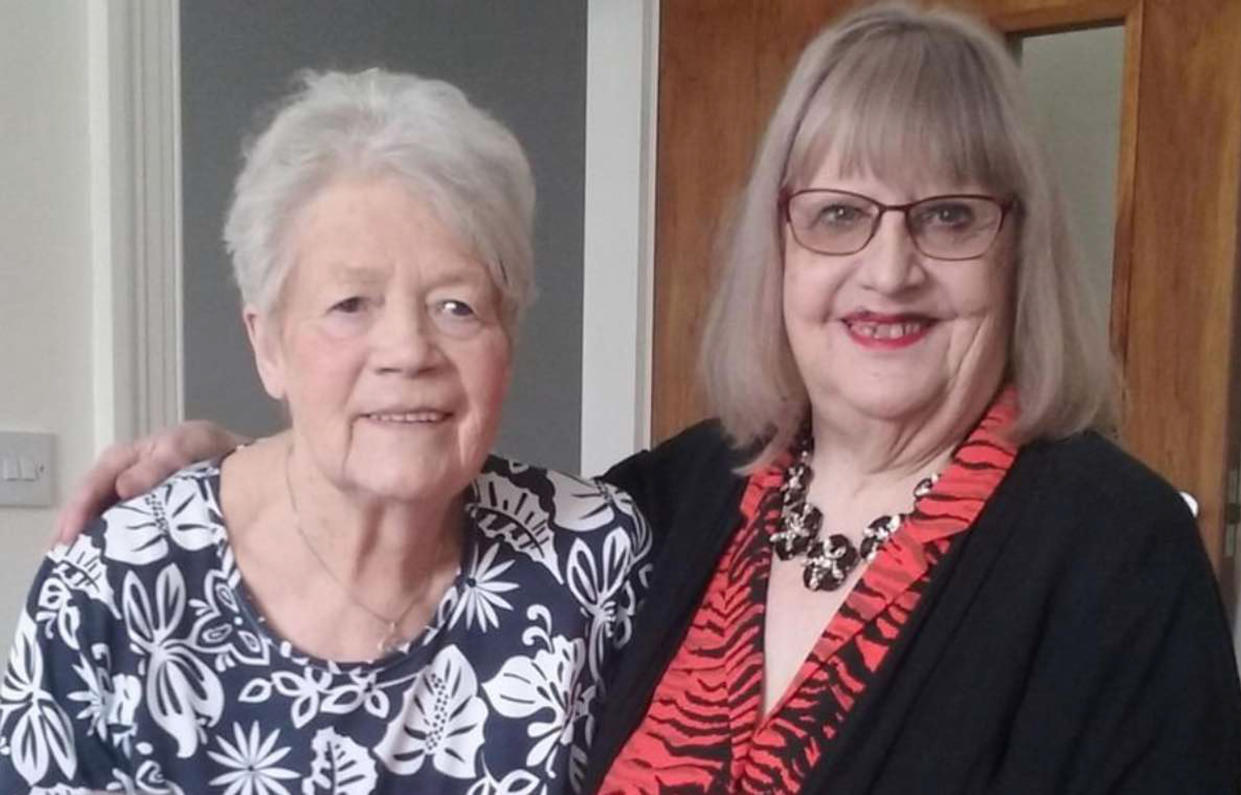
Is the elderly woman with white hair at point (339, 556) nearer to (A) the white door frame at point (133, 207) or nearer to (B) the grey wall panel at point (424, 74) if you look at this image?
(A) the white door frame at point (133, 207)

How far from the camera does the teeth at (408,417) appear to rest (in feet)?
3.53

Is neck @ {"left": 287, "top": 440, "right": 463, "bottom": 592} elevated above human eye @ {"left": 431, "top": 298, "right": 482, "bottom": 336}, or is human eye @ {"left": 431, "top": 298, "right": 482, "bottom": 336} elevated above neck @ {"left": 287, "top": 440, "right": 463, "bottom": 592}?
human eye @ {"left": 431, "top": 298, "right": 482, "bottom": 336}

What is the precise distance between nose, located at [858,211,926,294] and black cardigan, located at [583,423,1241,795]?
0.65ft

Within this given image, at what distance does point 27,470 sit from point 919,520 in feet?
4.70

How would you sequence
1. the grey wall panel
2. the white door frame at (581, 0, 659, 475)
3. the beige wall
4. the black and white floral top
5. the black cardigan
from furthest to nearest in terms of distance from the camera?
the grey wall panel
the white door frame at (581, 0, 659, 475)
the beige wall
the black and white floral top
the black cardigan

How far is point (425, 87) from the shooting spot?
43.9 inches

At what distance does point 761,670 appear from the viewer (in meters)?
1.11

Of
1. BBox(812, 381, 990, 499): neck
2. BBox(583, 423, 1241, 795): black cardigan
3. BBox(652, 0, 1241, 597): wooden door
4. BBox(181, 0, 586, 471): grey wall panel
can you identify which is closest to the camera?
BBox(583, 423, 1241, 795): black cardigan

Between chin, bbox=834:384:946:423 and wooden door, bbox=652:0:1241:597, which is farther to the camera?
wooden door, bbox=652:0:1241:597

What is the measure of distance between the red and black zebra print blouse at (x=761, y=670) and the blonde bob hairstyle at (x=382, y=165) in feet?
1.16

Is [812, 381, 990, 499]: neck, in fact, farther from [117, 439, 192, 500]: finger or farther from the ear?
[117, 439, 192, 500]: finger

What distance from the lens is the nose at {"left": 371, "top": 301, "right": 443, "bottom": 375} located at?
105 centimetres

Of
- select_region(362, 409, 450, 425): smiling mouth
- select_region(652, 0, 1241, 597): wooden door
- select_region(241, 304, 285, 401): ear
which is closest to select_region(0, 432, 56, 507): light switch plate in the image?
select_region(241, 304, 285, 401): ear

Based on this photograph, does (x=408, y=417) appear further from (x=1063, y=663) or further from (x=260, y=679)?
(x=1063, y=663)
